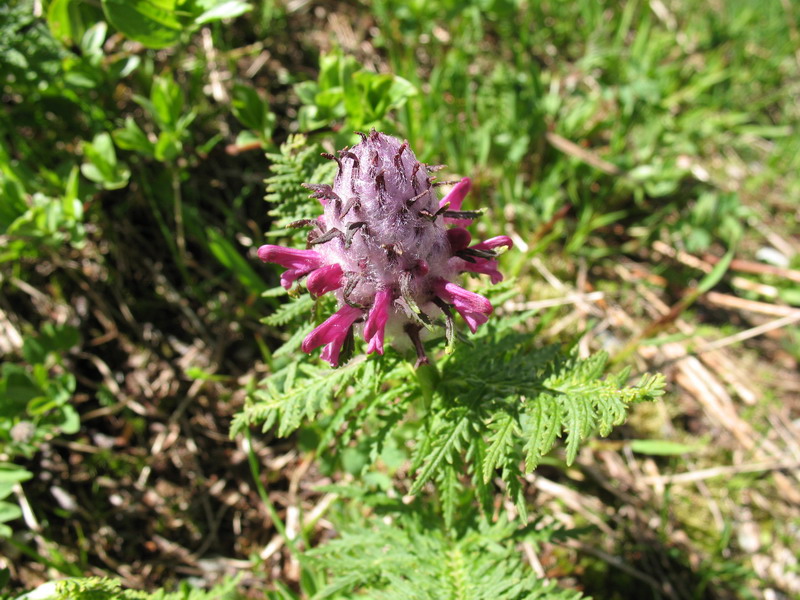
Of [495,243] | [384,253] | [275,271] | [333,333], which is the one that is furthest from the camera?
[275,271]

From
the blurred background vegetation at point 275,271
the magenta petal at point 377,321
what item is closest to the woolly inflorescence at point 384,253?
the magenta petal at point 377,321

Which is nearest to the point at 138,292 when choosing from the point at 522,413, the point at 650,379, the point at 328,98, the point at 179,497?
the point at 179,497

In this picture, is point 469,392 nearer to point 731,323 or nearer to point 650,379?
point 650,379

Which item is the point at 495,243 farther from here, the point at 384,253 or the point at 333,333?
the point at 333,333

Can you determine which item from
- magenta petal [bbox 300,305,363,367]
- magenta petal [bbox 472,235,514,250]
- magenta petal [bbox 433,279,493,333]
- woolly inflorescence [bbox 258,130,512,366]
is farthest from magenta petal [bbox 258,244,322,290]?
magenta petal [bbox 472,235,514,250]

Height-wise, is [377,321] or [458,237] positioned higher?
[458,237]

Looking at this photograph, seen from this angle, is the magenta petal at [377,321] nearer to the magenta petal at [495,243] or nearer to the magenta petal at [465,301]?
the magenta petal at [465,301]

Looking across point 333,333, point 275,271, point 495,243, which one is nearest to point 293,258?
point 333,333
